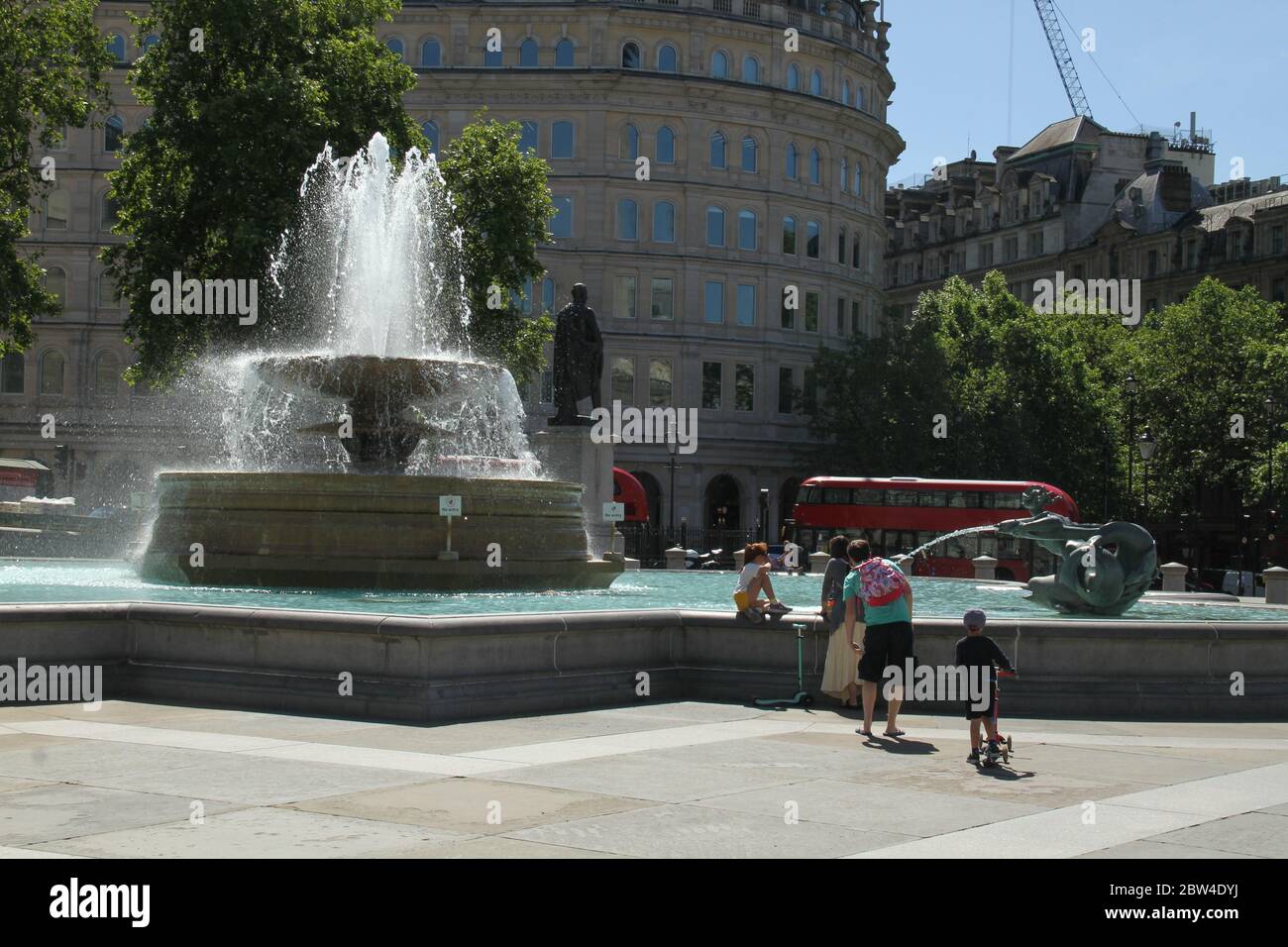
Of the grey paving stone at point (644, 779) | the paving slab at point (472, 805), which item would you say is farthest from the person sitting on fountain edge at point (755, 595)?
the paving slab at point (472, 805)

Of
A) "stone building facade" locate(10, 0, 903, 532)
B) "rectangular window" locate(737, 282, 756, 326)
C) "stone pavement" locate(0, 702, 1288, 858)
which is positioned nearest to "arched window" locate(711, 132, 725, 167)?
"stone building facade" locate(10, 0, 903, 532)

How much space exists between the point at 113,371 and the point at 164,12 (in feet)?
102

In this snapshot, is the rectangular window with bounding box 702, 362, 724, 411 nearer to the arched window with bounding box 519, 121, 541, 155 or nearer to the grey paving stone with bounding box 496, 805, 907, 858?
the arched window with bounding box 519, 121, 541, 155

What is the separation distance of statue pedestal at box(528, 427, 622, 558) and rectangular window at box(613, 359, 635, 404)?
134 ft

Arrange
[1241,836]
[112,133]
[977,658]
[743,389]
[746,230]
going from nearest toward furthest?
[1241,836] < [977,658] < [112,133] < [743,389] < [746,230]

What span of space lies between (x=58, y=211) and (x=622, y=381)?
23875mm

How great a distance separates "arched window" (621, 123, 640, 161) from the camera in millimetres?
69500

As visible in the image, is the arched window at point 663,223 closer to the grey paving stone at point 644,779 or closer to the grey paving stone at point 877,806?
the grey paving stone at point 644,779

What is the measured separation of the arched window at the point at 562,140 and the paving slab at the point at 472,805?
61267 mm

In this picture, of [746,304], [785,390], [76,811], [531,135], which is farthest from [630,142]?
[76,811]

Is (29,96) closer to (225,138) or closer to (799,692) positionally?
(225,138)

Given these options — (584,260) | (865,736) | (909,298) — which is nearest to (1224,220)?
(909,298)

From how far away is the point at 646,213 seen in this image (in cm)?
6994

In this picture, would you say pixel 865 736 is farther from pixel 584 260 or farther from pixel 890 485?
pixel 584 260
